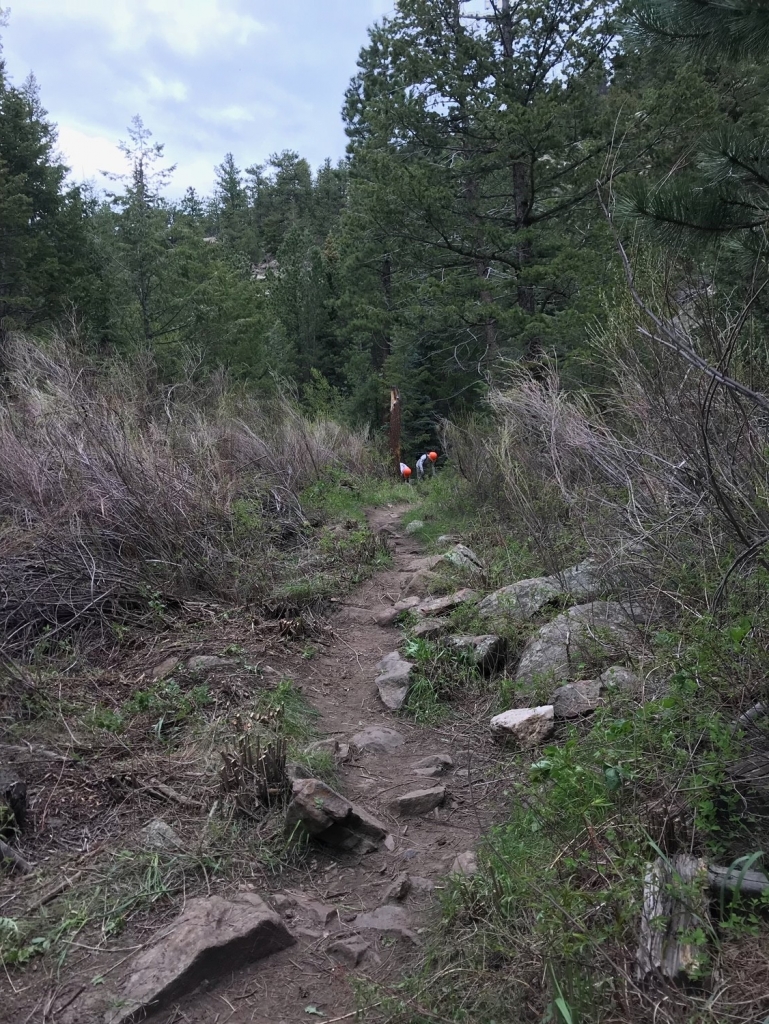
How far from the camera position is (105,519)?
518 centimetres

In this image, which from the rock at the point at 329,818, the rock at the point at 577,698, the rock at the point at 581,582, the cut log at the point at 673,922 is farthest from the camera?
the rock at the point at 581,582

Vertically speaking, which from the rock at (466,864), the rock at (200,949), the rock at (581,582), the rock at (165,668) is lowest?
the rock at (466,864)

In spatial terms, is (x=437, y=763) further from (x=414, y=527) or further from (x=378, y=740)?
(x=414, y=527)

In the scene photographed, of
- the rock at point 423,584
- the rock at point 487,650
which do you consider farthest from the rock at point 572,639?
the rock at point 423,584

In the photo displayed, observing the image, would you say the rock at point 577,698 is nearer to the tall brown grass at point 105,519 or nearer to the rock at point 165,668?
the rock at point 165,668

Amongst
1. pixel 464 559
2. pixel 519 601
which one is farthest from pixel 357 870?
pixel 464 559

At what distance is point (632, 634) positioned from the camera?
379 cm

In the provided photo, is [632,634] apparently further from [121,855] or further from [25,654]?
[25,654]

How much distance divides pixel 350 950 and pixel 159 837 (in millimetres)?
879

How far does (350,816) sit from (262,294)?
90.8 ft

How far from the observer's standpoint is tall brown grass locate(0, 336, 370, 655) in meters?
4.66

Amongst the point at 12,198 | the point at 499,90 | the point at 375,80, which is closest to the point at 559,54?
the point at 499,90

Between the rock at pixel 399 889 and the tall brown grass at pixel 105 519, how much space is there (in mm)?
2562

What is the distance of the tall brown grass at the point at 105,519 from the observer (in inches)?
183
